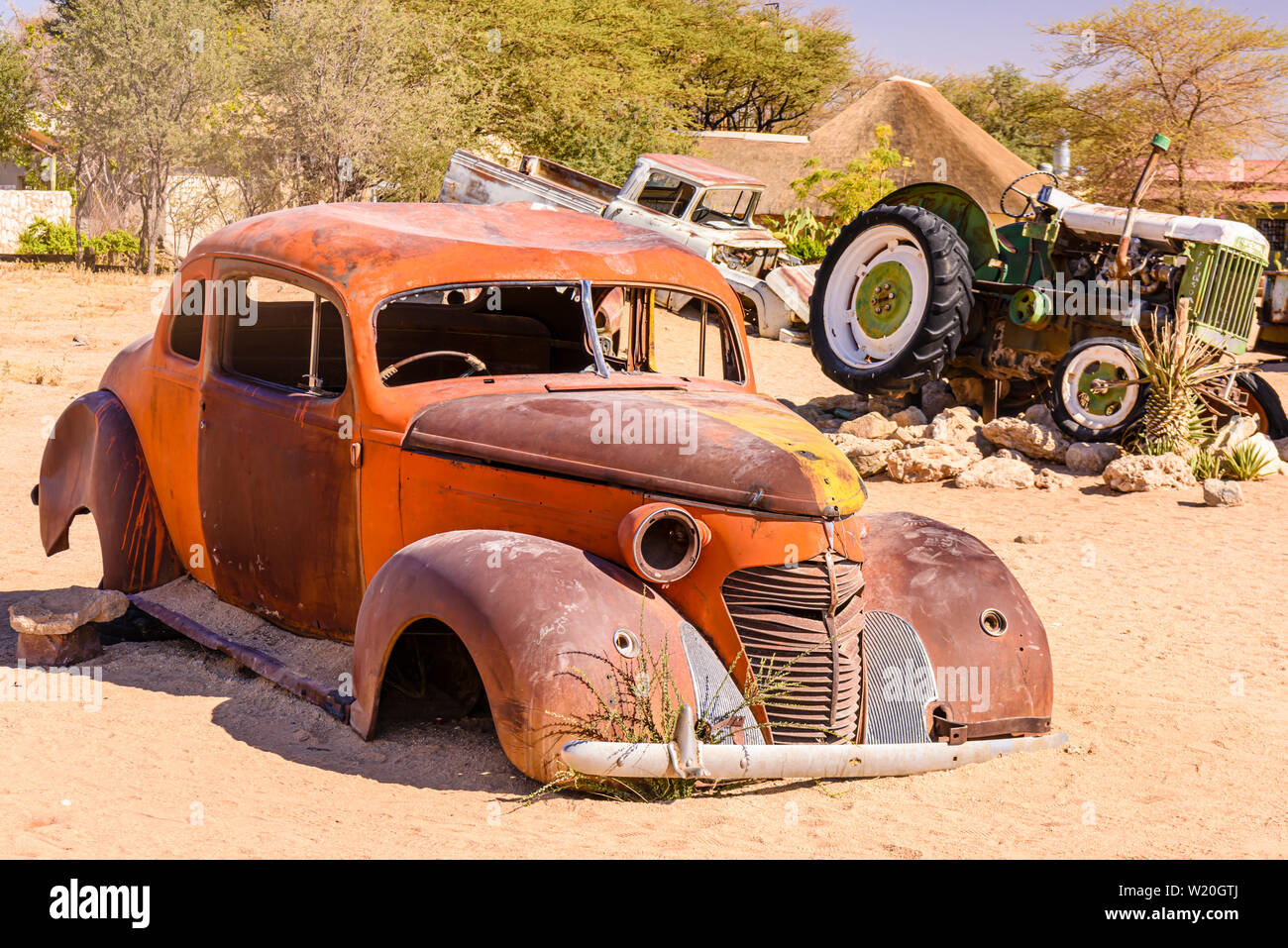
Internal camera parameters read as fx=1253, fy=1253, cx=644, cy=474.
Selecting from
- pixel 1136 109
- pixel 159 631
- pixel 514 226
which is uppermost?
pixel 1136 109

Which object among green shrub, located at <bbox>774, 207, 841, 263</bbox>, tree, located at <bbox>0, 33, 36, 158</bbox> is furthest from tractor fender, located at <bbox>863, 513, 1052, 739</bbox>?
tree, located at <bbox>0, 33, 36, 158</bbox>

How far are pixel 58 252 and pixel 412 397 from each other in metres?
24.6

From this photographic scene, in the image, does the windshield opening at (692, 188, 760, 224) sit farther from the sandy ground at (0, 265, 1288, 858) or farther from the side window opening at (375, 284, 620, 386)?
the side window opening at (375, 284, 620, 386)

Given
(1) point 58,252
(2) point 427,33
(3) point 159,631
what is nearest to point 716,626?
(3) point 159,631

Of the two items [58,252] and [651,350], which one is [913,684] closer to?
[651,350]

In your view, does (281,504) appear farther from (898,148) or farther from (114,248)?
(898,148)

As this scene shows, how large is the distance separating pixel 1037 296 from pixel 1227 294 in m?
1.61

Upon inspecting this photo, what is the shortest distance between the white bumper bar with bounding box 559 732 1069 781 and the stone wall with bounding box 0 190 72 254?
29.6 metres

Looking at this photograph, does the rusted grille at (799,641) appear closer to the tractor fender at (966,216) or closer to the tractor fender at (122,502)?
the tractor fender at (122,502)

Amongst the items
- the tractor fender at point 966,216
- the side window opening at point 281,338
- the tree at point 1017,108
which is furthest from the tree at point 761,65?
the side window opening at point 281,338

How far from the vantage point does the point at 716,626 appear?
13.1 ft

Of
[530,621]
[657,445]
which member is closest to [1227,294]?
[657,445]

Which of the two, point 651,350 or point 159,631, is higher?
point 651,350

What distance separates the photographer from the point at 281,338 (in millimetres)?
5840
